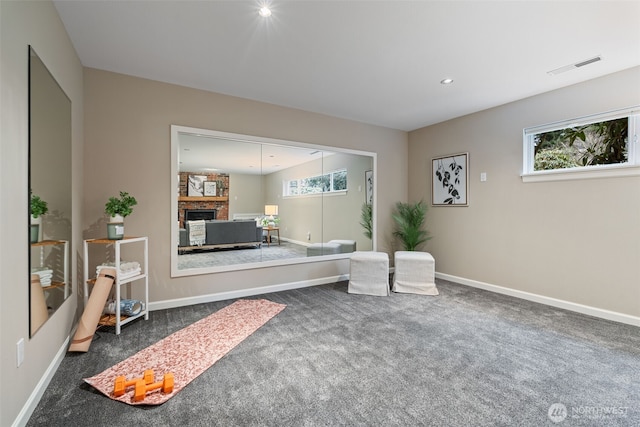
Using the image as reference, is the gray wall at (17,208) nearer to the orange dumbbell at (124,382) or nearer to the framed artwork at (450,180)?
the orange dumbbell at (124,382)

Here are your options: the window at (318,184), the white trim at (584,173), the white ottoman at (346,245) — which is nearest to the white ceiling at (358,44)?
the white trim at (584,173)

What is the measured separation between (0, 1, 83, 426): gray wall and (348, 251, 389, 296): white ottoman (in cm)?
313

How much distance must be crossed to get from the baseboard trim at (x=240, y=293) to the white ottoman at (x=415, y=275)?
0.99 m

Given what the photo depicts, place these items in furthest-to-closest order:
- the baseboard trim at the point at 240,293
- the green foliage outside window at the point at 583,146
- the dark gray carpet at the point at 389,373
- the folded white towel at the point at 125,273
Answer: the baseboard trim at the point at 240,293, the green foliage outside window at the point at 583,146, the folded white towel at the point at 125,273, the dark gray carpet at the point at 389,373

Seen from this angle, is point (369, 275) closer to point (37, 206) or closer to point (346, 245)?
point (346, 245)

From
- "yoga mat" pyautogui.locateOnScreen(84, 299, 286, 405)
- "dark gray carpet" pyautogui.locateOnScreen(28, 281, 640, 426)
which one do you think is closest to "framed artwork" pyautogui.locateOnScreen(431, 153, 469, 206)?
"dark gray carpet" pyautogui.locateOnScreen(28, 281, 640, 426)

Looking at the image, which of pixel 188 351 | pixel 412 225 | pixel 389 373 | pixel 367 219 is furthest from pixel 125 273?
pixel 412 225

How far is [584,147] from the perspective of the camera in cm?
335

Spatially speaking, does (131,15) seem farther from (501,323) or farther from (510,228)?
(510,228)

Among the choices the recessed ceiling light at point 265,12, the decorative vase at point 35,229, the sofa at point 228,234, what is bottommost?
the sofa at point 228,234

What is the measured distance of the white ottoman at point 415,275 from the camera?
13.0 ft

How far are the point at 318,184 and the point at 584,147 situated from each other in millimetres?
3416

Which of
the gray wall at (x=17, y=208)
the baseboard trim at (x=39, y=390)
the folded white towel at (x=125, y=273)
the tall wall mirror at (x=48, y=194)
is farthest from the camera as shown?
the folded white towel at (x=125, y=273)

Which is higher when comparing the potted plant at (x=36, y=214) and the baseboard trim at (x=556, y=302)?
the potted plant at (x=36, y=214)
